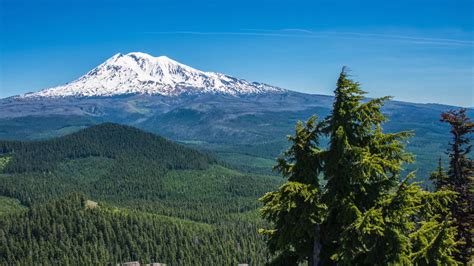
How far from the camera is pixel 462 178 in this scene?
41531 millimetres

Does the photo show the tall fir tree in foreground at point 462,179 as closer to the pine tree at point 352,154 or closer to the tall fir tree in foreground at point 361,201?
the tall fir tree in foreground at point 361,201

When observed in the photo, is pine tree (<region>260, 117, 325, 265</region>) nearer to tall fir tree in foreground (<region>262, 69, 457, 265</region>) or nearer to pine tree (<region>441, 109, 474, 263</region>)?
tall fir tree in foreground (<region>262, 69, 457, 265</region>)

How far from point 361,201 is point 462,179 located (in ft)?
67.1

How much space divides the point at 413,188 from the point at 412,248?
3693 mm

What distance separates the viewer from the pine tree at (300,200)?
24859mm

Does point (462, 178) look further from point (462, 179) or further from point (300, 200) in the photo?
point (300, 200)

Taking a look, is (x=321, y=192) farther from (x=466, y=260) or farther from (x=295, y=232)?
(x=466, y=260)

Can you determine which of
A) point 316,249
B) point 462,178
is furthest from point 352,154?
point 462,178

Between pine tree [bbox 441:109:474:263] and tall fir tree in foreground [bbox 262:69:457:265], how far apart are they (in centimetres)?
1661

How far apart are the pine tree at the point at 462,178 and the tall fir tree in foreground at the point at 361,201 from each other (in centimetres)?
1661

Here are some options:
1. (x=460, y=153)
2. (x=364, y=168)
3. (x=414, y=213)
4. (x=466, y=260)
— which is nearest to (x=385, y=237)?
(x=414, y=213)

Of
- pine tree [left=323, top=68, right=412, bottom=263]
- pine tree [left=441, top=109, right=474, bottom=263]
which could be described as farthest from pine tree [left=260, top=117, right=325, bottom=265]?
pine tree [left=441, top=109, right=474, bottom=263]

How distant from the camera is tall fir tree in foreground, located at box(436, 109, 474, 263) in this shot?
40.2m

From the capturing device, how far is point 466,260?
3922 cm
